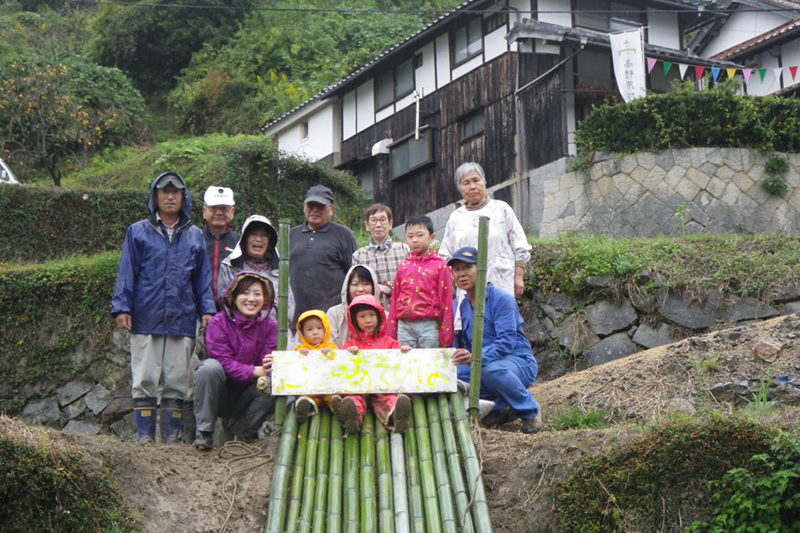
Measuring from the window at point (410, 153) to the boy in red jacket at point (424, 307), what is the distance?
50.3 ft

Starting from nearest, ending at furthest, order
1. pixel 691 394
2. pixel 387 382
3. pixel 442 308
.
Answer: pixel 387 382 → pixel 442 308 → pixel 691 394

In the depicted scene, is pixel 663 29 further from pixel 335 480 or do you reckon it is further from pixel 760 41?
pixel 335 480

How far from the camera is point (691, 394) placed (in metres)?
8.44

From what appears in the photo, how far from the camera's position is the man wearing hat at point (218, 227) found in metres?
8.52

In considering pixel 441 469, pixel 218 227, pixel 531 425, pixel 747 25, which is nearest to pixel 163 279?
pixel 218 227

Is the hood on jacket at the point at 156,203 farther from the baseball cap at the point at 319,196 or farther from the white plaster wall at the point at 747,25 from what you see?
the white plaster wall at the point at 747,25

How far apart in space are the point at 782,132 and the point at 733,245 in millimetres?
4993

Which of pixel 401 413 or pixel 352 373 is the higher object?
pixel 352 373

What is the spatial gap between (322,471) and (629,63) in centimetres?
1482

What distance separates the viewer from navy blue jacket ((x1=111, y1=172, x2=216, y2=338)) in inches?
305

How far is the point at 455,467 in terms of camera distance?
21.3ft

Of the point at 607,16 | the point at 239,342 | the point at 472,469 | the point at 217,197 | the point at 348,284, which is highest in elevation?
the point at 607,16

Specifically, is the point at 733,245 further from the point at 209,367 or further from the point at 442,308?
the point at 209,367

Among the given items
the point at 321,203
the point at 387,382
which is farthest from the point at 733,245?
the point at 387,382
